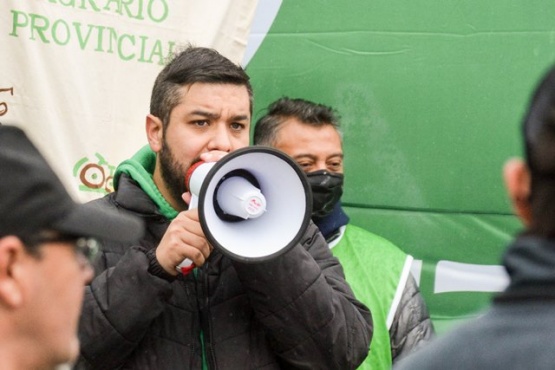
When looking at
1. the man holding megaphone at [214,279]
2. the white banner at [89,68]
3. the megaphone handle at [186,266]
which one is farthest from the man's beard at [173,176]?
the white banner at [89,68]

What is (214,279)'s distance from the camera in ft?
10.5

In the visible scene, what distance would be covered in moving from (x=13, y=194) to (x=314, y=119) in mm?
2692

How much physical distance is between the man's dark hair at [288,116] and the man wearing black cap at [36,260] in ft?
8.51

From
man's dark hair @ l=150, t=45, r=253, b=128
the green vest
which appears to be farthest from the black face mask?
man's dark hair @ l=150, t=45, r=253, b=128

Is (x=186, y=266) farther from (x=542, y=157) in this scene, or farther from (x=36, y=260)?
(x=542, y=157)

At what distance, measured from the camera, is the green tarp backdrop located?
472cm

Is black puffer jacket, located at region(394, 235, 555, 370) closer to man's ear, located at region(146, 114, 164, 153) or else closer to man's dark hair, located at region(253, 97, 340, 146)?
man's ear, located at region(146, 114, 164, 153)

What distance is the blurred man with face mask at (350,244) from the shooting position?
4.01m

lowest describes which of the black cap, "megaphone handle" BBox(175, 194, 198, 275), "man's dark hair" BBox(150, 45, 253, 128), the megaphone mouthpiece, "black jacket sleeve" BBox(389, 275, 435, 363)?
"black jacket sleeve" BBox(389, 275, 435, 363)

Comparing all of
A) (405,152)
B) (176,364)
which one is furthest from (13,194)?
(405,152)

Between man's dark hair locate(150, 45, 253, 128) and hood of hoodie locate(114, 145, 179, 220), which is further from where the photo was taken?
man's dark hair locate(150, 45, 253, 128)

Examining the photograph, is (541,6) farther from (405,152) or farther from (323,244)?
(323,244)

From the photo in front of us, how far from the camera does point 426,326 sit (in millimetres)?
4039

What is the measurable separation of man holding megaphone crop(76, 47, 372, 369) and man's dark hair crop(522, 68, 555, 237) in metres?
1.42
